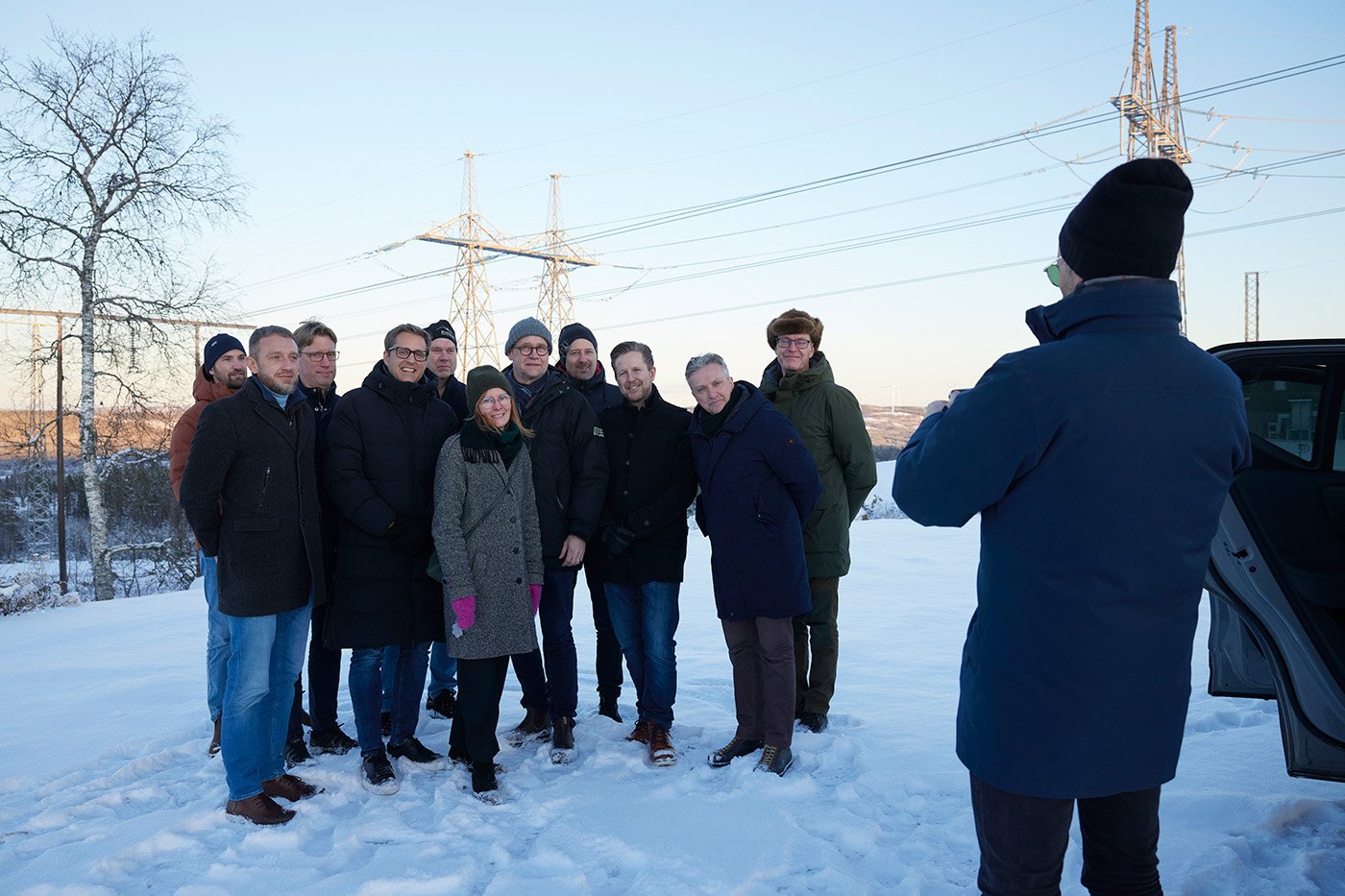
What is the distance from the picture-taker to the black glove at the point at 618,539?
14.0 feet

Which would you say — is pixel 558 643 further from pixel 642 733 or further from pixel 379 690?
pixel 379 690

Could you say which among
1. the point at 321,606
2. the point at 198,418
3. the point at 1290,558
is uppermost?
the point at 198,418

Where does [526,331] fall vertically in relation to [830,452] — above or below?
above

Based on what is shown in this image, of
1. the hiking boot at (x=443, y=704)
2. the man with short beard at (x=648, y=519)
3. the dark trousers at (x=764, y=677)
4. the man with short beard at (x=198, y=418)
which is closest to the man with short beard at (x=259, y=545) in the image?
the man with short beard at (x=198, y=418)

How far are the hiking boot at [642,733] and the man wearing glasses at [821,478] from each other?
84 cm

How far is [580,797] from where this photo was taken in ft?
12.2

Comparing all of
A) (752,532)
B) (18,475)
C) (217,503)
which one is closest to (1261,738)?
(752,532)

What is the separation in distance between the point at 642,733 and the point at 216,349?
10.1 ft

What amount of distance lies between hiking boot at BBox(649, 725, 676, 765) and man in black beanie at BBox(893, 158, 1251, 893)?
2.49 m

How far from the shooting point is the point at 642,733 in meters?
4.39

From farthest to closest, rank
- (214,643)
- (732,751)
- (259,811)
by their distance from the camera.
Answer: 1. (214,643)
2. (732,751)
3. (259,811)

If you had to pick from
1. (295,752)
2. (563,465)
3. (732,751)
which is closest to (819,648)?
(732,751)

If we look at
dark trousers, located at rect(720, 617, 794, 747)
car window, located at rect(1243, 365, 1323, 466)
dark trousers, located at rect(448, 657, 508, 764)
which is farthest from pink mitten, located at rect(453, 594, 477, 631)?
car window, located at rect(1243, 365, 1323, 466)

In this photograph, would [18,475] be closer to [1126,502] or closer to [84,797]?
[84,797]
